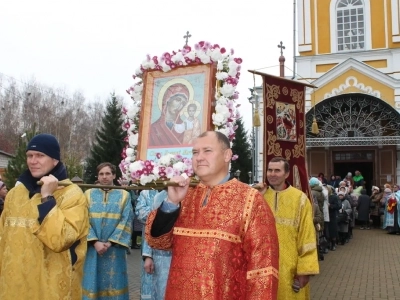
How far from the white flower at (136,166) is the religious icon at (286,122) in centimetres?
256

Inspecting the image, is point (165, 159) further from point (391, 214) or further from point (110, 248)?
point (391, 214)

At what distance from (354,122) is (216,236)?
1849 cm

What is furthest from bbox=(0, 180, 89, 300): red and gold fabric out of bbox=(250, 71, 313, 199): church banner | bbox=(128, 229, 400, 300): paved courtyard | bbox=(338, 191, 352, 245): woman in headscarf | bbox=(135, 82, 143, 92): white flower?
bbox=(338, 191, 352, 245): woman in headscarf

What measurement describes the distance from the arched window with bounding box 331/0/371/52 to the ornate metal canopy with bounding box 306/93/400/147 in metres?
4.48

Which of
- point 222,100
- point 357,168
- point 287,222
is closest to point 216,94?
point 222,100

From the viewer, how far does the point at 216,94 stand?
4.25 metres

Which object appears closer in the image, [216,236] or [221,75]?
[216,236]

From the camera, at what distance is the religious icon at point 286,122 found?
617 centimetres

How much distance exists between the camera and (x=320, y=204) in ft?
37.2

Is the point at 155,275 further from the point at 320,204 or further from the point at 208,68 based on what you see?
the point at 320,204

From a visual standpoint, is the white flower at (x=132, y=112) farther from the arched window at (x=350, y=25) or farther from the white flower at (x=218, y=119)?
the arched window at (x=350, y=25)

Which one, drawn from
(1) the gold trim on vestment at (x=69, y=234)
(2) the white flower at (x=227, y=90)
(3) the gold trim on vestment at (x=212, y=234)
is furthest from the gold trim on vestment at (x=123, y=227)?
(3) the gold trim on vestment at (x=212, y=234)

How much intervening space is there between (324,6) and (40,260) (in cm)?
2288

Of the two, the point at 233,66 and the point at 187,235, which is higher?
the point at 233,66
